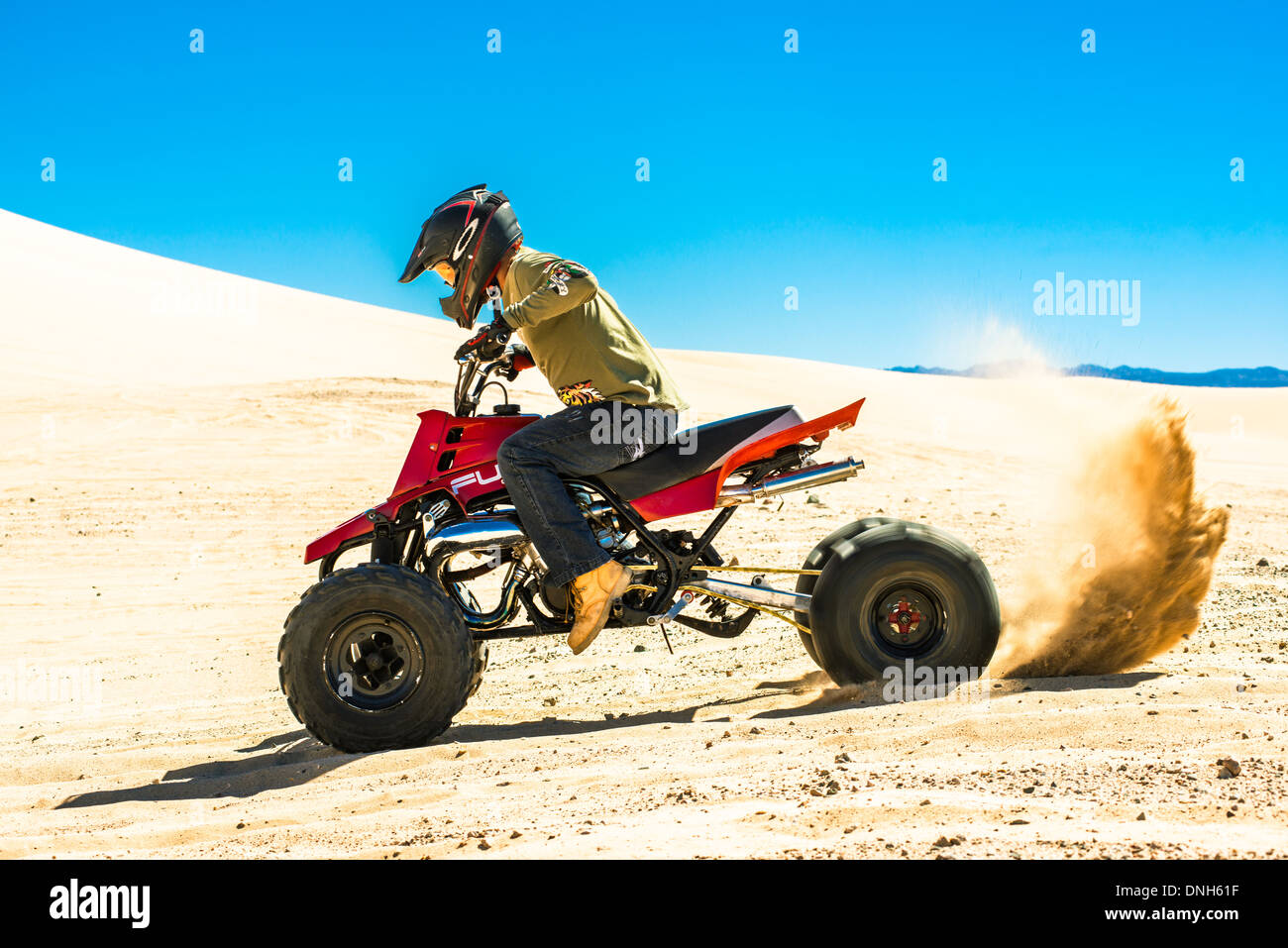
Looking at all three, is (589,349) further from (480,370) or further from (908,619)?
(908,619)

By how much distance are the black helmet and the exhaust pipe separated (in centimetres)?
157

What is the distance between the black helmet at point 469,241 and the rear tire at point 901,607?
2237 millimetres

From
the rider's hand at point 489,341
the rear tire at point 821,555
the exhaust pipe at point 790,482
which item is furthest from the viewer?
the rear tire at point 821,555

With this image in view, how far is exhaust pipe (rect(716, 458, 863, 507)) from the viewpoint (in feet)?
18.1

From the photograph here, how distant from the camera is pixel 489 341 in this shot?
5051 mm

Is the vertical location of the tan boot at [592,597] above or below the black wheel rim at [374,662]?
above

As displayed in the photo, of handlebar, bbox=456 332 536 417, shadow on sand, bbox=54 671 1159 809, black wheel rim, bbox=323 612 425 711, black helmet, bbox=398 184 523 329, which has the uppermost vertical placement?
black helmet, bbox=398 184 523 329

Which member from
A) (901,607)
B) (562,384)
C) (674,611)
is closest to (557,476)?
(562,384)

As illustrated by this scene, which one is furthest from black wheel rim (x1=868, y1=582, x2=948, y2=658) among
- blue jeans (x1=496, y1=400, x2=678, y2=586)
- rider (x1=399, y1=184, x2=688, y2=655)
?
blue jeans (x1=496, y1=400, x2=678, y2=586)

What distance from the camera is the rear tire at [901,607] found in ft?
18.2

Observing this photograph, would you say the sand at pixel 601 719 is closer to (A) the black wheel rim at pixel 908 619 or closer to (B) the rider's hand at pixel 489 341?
(A) the black wheel rim at pixel 908 619

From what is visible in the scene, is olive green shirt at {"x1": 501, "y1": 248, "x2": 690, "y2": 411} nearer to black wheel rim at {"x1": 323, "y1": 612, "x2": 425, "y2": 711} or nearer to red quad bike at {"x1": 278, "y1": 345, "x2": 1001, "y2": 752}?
red quad bike at {"x1": 278, "y1": 345, "x2": 1001, "y2": 752}

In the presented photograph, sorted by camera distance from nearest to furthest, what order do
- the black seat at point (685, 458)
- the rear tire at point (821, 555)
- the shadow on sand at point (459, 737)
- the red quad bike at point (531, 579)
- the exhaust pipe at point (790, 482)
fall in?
the shadow on sand at point (459, 737) < the red quad bike at point (531, 579) < the black seat at point (685, 458) < the exhaust pipe at point (790, 482) < the rear tire at point (821, 555)

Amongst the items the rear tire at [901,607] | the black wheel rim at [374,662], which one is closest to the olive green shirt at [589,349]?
the rear tire at [901,607]
